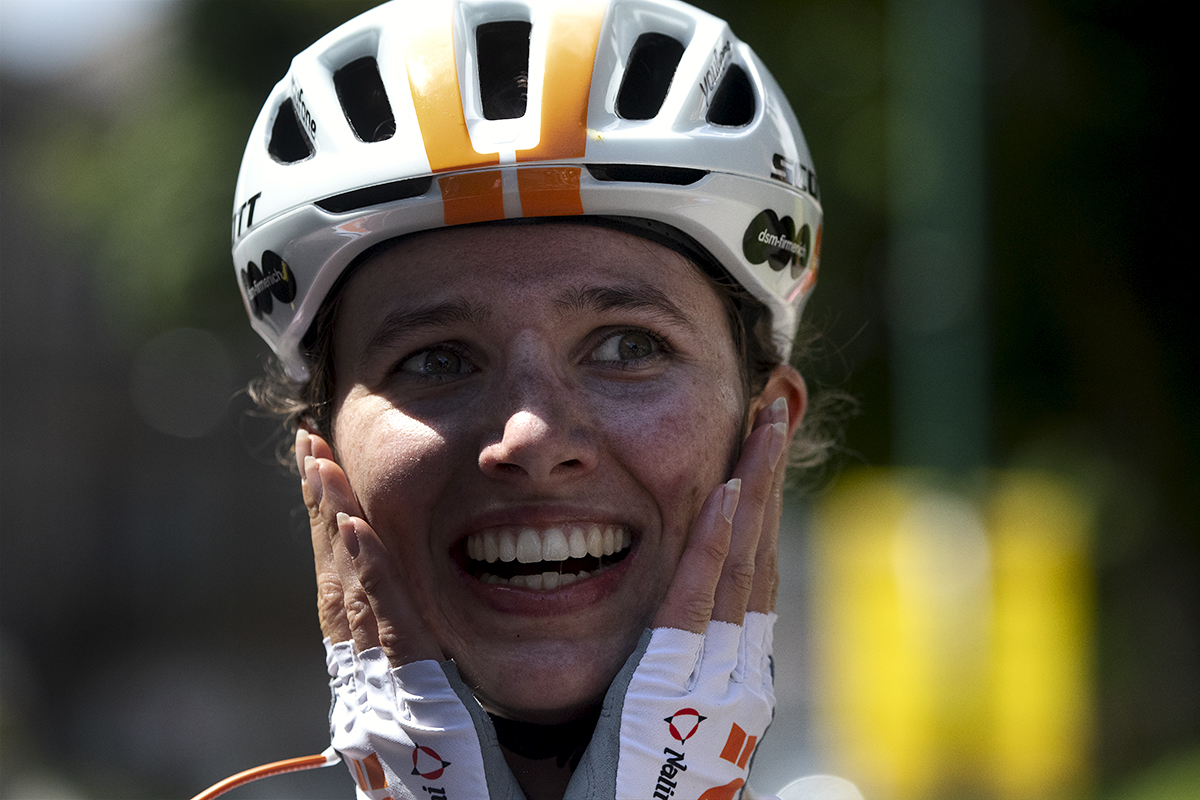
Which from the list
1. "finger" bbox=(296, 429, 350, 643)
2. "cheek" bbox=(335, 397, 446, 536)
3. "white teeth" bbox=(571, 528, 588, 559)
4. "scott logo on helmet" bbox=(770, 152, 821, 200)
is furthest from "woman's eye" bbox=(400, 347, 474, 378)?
"scott logo on helmet" bbox=(770, 152, 821, 200)

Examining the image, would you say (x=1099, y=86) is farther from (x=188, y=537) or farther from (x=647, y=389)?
(x=188, y=537)

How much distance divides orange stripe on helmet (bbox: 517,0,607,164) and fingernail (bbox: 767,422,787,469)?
29.7 inches

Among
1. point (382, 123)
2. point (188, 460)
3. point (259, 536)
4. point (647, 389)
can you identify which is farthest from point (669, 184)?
point (188, 460)

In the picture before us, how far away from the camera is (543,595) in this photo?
94.0 inches

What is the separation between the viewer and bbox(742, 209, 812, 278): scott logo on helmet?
8.82 ft

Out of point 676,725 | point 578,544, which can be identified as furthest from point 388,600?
point 676,725

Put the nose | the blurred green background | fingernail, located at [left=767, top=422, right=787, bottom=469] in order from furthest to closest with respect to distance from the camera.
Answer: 1. the blurred green background
2. fingernail, located at [left=767, top=422, right=787, bottom=469]
3. the nose

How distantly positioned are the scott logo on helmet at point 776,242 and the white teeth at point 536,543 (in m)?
0.77

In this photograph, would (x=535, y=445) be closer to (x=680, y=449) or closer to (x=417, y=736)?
(x=680, y=449)

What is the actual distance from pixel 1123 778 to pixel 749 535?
21.4 feet

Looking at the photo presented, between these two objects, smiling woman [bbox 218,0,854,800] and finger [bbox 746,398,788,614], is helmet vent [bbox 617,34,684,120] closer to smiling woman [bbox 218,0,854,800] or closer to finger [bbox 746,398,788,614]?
smiling woman [bbox 218,0,854,800]

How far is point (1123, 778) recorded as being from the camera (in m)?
7.74

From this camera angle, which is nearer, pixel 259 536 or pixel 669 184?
pixel 669 184

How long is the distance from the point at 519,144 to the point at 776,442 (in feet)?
2.85
